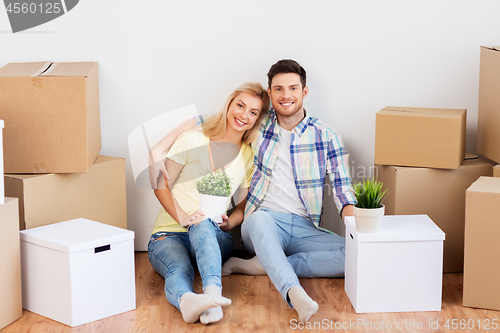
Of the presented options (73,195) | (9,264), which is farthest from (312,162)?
(9,264)

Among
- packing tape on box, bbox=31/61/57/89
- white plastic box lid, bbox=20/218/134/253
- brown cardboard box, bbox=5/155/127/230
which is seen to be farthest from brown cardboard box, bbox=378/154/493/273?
packing tape on box, bbox=31/61/57/89

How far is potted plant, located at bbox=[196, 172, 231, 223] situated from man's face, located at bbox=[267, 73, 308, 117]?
1.40 feet

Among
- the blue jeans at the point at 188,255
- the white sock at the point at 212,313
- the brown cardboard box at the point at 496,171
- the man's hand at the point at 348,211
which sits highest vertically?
the brown cardboard box at the point at 496,171

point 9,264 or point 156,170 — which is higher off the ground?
point 156,170

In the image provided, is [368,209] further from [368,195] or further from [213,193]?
[213,193]

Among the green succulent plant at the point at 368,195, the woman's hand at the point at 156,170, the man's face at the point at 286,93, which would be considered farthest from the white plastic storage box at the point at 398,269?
the woman's hand at the point at 156,170

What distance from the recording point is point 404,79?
8.34 feet

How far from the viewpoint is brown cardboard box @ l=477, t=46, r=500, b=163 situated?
2223mm

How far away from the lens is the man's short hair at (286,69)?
2346 mm

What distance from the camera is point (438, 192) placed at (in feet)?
7.42

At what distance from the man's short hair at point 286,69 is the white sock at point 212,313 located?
102cm

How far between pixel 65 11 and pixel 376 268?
1.88 meters

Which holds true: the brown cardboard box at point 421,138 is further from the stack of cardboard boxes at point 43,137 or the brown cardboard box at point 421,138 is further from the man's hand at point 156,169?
the stack of cardboard boxes at point 43,137

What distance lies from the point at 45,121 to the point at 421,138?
1.57 meters
